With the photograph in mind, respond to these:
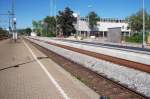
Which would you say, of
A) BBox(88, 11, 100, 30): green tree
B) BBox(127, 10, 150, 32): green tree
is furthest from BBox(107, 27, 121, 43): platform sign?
BBox(88, 11, 100, 30): green tree

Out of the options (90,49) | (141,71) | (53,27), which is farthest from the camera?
(53,27)

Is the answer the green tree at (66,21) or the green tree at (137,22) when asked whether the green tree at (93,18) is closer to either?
the green tree at (66,21)

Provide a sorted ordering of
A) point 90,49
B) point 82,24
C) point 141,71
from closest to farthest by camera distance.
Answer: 1. point 141,71
2. point 90,49
3. point 82,24

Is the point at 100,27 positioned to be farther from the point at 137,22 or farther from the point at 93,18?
the point at 137,22

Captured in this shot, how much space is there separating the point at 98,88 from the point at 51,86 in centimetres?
186

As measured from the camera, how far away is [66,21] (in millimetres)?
133125

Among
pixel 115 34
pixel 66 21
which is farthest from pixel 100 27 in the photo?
pixel 115 34

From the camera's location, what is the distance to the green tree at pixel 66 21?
436ft

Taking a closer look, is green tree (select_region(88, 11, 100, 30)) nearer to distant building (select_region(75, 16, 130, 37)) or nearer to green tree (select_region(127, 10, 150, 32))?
distant building (select_region(75, 16, 130, 37))

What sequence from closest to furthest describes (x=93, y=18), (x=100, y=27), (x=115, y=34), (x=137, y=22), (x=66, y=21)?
(x=115, y=34) → (x=137, y=22) → (x=66, y=21) → (x=93, y=18) → (x=100, y=27)

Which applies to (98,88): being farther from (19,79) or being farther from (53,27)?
(53,27)

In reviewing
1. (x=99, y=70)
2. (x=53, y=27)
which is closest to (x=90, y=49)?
(x=99, y=70)

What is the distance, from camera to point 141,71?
14742mm

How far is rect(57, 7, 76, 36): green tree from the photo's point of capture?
436ft
